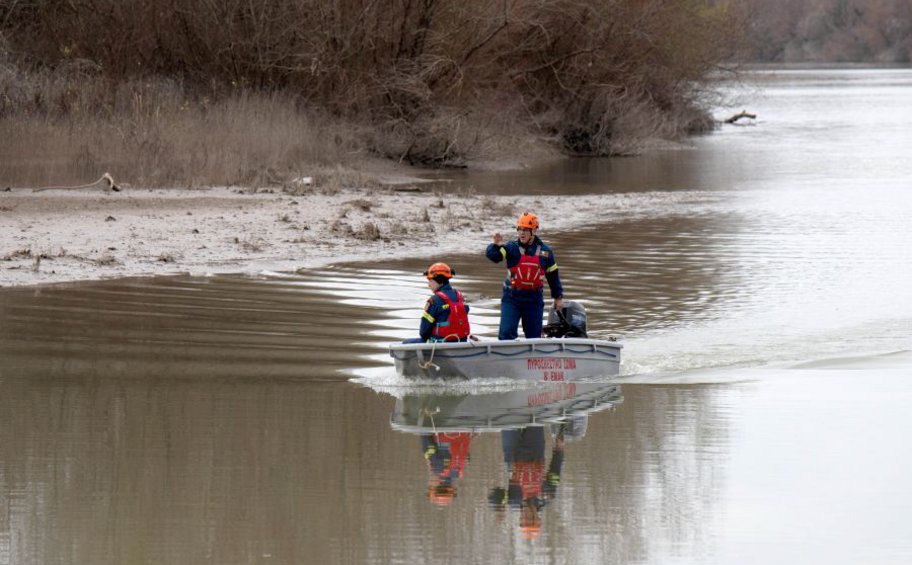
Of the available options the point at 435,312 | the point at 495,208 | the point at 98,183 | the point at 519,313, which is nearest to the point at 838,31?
the point at 495,208

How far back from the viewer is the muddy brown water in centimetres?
841

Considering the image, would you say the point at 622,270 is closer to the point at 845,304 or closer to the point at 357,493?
the point at 845,304

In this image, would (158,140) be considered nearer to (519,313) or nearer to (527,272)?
(519,313)

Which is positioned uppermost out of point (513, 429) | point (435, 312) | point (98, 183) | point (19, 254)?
point (98, 183)

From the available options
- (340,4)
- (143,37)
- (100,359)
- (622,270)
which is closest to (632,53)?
(340,4)

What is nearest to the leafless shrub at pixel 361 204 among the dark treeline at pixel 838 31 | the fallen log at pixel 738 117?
the fallen log at pixel 738 117

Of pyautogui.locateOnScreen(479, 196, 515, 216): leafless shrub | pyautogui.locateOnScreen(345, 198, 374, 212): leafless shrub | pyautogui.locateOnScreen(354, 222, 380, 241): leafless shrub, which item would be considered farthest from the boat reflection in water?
pyautogui.locateOnScreen(479, 196, 515, 216): leafless shrub

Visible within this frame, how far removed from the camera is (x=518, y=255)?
12906 millimetres

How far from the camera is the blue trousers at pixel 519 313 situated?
13.1m

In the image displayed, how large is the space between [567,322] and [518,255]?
822 millimetres

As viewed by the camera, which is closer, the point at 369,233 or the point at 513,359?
the point at 513,359

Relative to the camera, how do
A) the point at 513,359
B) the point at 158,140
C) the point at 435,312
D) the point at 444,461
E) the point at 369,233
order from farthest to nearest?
the point at 158,140 → the point at 369,233 → the point at 513,359 → the point at 435,312 → the point at 444,461

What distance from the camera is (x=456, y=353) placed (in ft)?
40.1

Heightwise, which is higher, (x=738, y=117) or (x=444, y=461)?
(x=738, y=117)
